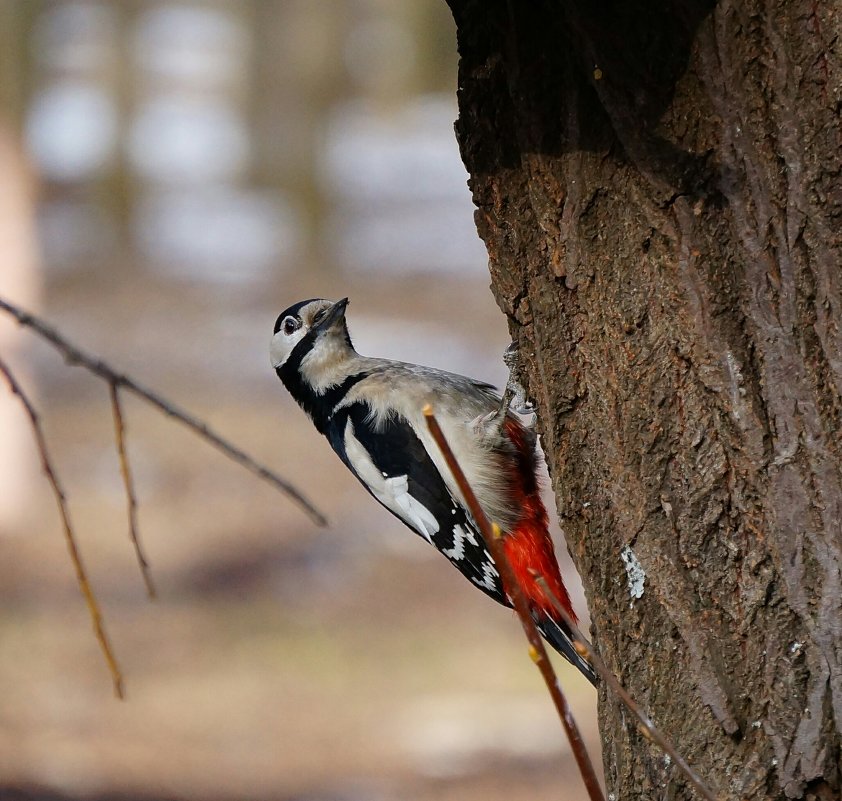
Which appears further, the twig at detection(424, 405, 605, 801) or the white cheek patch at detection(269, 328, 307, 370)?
the white cheek patch at detection(269, 328, 307, 370)

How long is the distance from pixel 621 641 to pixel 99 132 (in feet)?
78.4

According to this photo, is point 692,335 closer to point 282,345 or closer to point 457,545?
point 457,545

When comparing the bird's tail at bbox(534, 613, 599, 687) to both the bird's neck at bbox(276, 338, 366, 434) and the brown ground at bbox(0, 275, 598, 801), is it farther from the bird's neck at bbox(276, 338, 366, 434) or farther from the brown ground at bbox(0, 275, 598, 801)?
the brown ground at bbox(0, 275, 598, 801)

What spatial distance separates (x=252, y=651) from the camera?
718 cm

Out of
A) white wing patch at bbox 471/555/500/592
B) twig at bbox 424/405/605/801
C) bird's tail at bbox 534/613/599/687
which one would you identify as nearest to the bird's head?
white wing patch at bbox 471/555/500/592

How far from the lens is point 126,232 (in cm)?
1900

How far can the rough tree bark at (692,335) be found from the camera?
1.84 meters

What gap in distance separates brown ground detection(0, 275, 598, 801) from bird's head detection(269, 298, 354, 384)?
2.74m

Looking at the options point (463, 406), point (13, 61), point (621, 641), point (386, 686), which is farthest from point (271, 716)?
point (13, 61)

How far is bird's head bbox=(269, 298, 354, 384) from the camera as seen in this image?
3645 mm

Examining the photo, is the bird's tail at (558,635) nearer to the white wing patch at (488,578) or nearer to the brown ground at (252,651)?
the white wing patch at (488,578)

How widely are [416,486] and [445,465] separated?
0.24 metres

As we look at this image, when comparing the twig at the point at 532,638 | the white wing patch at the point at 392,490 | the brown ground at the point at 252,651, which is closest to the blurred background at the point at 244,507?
the brown ground at the point at 252,651

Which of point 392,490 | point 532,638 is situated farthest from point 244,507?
point 532,638
